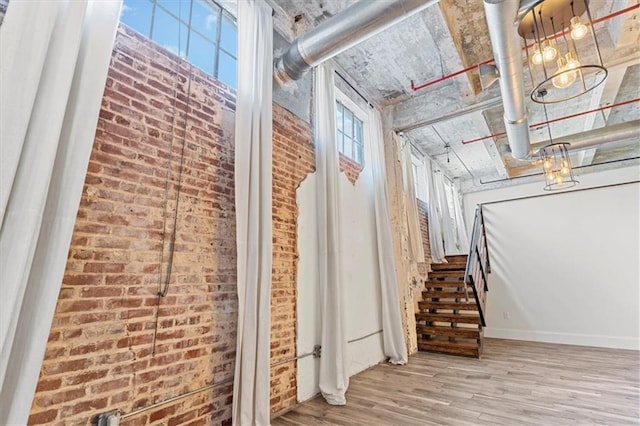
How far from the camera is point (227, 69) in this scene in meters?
2.66

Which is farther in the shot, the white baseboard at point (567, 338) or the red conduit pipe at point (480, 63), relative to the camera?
the white baseboard at point (567, 338)

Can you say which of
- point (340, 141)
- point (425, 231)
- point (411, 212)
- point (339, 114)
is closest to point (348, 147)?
point (340, 141)

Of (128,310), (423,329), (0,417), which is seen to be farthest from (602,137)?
(0,417)

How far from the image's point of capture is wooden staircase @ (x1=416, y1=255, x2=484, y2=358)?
4.37 meters

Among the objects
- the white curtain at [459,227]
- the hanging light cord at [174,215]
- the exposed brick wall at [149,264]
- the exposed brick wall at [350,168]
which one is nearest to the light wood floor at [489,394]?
the exposed brick wall at [149,264]

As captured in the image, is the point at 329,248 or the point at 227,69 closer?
the point at 227,69

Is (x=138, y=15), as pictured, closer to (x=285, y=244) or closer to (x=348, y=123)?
(x=285, y=244)

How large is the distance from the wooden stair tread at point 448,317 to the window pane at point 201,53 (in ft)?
15.0

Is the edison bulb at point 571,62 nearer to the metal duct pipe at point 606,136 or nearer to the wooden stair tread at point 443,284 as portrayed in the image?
the metal duct pipe at point 606,136

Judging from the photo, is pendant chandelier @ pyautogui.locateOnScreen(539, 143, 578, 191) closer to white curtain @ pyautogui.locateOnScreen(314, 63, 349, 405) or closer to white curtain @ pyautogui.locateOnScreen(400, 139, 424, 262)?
white curtain @ pyautogui.locateOnScreen(400, 139, 424, 262)

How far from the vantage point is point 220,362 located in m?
2.14

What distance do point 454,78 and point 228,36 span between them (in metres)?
3.04

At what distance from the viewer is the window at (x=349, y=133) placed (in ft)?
14.1

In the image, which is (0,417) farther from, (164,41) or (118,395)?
(164,41)
